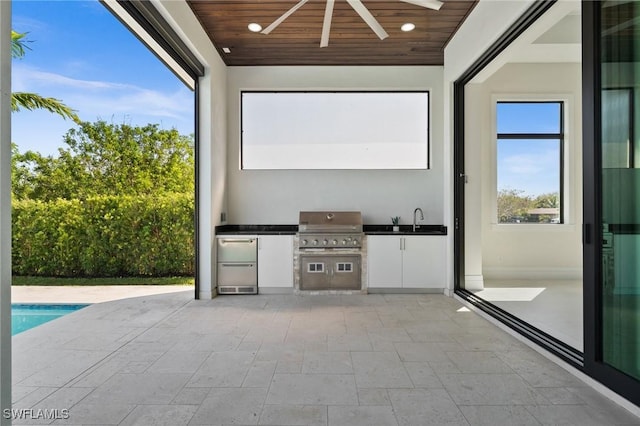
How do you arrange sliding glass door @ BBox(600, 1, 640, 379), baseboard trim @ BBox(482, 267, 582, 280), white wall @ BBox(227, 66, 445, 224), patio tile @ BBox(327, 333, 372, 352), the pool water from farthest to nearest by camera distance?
baseboard trim @ BBox(482, 267, 582, 280), white wall @ BBox(227, 66, 445, 224), the pool water, patio tile @ BBox(327, 333, 372, 352), sliding glass door @ BBox(600, 1, 640, 379)

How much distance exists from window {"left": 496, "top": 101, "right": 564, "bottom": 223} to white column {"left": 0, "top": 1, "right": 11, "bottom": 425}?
5.89 m

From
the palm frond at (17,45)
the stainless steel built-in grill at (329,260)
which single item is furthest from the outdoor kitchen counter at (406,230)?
the palm frond at (17,45)

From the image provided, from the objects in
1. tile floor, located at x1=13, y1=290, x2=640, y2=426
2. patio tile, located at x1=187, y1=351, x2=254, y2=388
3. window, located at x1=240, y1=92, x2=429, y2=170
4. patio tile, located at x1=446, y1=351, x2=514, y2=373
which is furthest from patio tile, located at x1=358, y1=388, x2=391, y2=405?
window, located at x1=240, y1=92, x2=429, y2=170

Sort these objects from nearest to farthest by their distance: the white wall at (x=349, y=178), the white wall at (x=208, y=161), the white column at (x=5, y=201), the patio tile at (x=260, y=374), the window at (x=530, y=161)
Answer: the white column at (x=5, y=201) → the patio tile at (x=260, y=374) → the white wall at (x=208, y=161) → the white wall at (x=349, y=178) → the window at (x=530, y=161)

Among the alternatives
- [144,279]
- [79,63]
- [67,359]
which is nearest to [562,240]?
[67,359]

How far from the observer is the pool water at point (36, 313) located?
3949mm

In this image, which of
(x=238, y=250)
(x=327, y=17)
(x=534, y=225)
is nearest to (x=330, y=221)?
(x=238, y=250)

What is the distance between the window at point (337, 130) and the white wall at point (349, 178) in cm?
13

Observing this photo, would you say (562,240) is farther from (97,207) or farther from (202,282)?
(97,207)

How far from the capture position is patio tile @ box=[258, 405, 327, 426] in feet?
5.87

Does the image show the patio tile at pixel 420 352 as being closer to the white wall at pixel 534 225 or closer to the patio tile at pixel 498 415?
the patio tile at pixel 498 415

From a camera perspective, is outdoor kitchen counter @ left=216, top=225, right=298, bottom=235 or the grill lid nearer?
the grill lid

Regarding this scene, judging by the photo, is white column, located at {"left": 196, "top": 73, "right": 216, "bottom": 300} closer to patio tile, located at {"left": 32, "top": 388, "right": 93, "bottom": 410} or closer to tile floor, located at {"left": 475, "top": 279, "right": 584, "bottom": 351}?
patio tile, located at {"left": 32, "top": 388, "right": 93, "bottom": 410}

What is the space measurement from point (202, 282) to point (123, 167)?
3434mm
